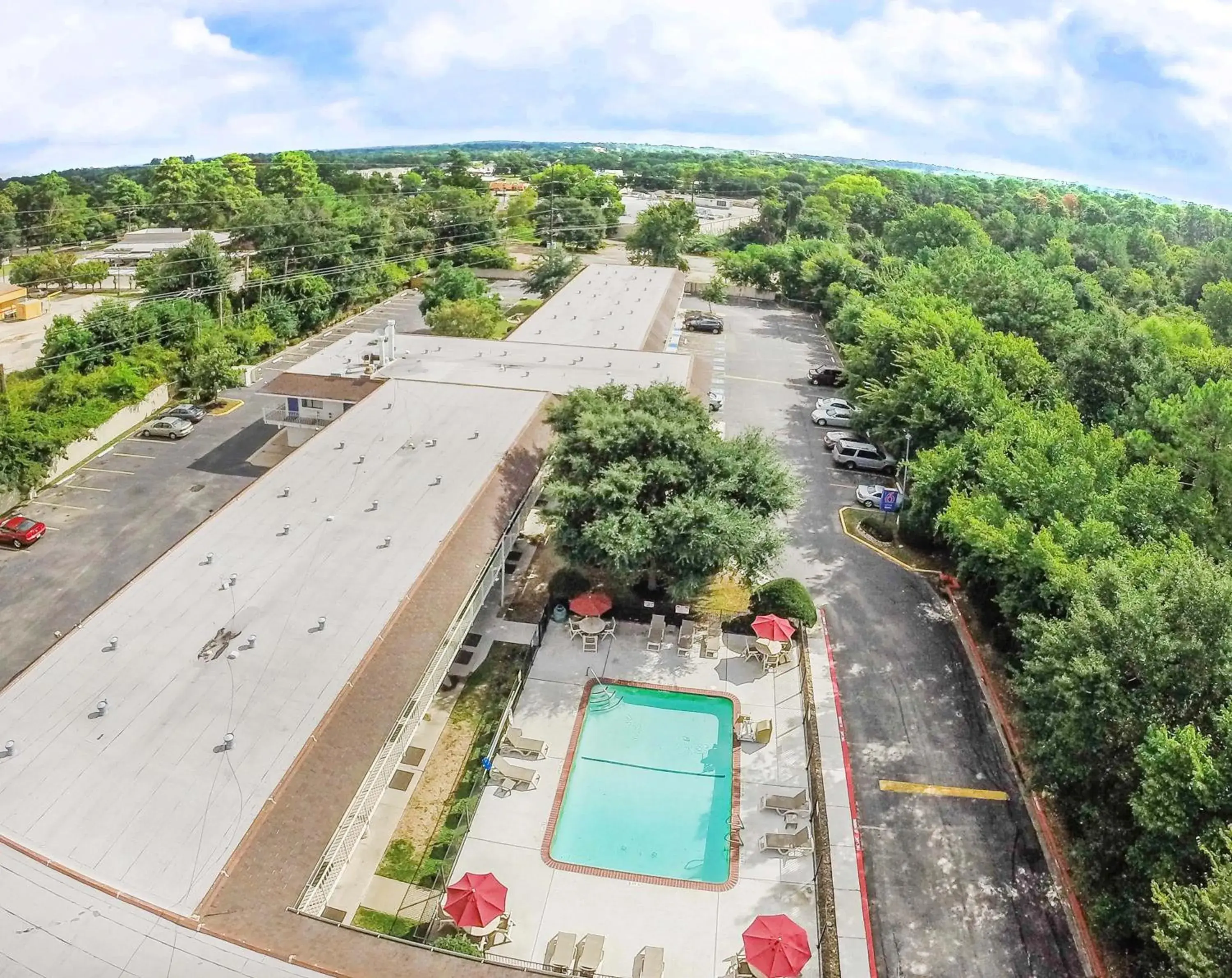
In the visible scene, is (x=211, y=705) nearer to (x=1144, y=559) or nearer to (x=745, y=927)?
(x=745, y=927)

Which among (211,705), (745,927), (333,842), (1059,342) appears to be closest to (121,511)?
(211,705)

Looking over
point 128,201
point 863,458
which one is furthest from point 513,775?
point 128,201

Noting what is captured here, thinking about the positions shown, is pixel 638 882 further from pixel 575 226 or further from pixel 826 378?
pixel 575 226

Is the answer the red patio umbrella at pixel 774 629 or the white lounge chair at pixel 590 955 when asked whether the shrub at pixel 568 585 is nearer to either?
the red patio umbrella at pixel 774 629

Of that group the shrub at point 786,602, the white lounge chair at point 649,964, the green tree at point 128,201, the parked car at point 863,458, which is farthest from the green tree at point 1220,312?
the green tree at point 128,201

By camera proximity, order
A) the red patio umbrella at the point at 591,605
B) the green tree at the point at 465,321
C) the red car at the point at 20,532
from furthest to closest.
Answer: the green tree at the point at 465,321 < the red car at the point at 20,532 < the red patio umbrella at the point at 591,605

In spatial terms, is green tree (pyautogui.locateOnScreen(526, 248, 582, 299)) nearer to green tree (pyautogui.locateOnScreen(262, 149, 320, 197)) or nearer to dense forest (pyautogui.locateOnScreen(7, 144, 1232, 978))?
dense forest (pyautogui.locateOnScreen(7, 144, 1232, 978))

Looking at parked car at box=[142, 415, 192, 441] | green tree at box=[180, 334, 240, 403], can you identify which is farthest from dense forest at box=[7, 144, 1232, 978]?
parked car at box=[142, 415, 192, 441]
